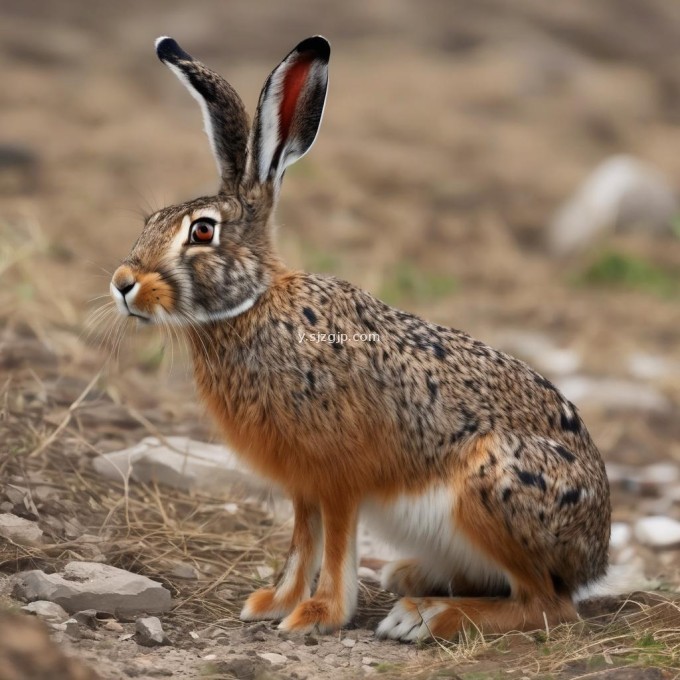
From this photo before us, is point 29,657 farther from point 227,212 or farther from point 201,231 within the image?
point 227,212

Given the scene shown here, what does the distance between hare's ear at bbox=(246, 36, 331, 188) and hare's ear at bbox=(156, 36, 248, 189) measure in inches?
3.5

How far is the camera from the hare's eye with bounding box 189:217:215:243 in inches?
174

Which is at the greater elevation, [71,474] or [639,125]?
[639,125]

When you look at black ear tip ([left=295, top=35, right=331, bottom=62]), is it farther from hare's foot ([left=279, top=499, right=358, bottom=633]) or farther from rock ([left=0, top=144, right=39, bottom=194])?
rock ([left=0, top=144, right=39, bottom=194])

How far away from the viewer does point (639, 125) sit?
14.9 metres

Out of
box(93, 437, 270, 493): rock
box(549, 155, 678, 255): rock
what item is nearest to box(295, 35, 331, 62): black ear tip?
box(93, 437, 270, 493): rock

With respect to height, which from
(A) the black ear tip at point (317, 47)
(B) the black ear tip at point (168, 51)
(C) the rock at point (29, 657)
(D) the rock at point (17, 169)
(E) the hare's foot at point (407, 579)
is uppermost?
(D) the rock at point (17, 169)

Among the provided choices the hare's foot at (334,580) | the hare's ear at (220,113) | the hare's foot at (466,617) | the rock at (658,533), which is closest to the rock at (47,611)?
the hare's foot at (334,580)

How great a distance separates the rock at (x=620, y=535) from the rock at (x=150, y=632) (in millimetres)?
2748

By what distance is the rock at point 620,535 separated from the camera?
630 centimetres

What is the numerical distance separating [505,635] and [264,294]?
59.7 inches

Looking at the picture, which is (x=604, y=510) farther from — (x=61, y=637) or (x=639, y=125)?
(x=639, y=125)

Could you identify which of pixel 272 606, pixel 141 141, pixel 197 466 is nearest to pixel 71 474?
pixel 197 466

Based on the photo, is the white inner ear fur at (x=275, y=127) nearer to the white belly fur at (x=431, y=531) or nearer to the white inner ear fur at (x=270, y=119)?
the white inner ear fur at (x=270, y=119)
